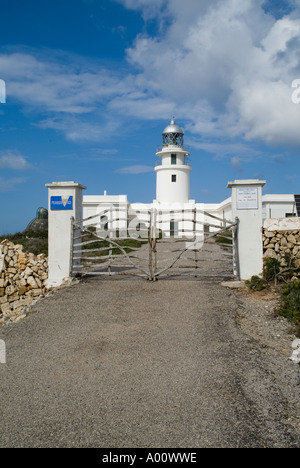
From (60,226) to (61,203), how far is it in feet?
2.02

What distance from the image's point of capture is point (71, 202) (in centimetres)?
1067

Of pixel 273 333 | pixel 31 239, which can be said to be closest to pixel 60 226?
pixel 273 333

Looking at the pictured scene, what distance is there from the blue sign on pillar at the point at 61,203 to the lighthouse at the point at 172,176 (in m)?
22.1

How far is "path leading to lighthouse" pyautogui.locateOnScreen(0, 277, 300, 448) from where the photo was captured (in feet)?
11.6

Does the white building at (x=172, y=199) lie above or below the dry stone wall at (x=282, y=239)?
above

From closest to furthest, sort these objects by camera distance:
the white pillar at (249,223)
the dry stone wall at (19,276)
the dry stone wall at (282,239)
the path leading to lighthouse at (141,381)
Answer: the path leading to lighthouse at (141,381)
the dry stone wall at (282,239)
the white pillar at (249,223)
the dry stone wall at (19,276)

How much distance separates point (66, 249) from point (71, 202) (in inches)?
49.6

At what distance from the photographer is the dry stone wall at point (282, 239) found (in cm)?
966

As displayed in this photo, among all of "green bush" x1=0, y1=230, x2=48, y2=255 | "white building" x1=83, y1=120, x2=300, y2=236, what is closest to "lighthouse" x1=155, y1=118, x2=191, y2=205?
"white building" x1=83, y1=120, x2=300, y2=236

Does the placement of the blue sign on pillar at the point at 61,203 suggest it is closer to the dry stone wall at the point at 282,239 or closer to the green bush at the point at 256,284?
the green bush at the point at 256,284

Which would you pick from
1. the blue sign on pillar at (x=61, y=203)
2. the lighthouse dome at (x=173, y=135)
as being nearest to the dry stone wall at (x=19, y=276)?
the blue sign on pillar at (x=61, y=203)

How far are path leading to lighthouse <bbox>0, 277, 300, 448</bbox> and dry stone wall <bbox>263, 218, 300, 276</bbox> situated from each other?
2713 mm
